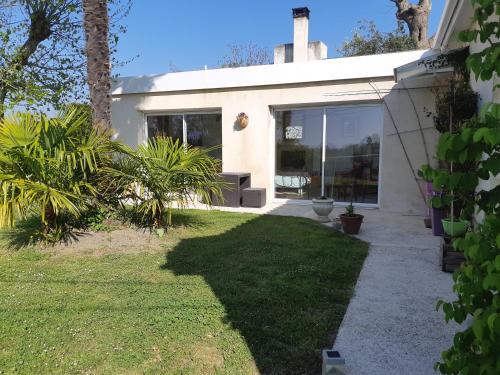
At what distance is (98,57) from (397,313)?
6024 mm

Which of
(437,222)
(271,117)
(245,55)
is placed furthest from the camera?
(245,55)

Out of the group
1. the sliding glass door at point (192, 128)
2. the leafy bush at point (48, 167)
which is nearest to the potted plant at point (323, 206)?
the leafy bush at point (48, 167)

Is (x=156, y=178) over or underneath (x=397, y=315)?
over

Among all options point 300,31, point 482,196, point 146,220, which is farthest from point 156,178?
point 300,31

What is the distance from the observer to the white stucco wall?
7.98 m

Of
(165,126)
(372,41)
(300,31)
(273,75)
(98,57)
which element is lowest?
(165,126)

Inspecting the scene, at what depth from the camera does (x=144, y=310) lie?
3283mm

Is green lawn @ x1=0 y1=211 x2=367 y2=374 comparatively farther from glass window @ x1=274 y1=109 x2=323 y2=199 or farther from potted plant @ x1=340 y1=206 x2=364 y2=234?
glass window @ x1=274 y1=109 x2=323 y2=199

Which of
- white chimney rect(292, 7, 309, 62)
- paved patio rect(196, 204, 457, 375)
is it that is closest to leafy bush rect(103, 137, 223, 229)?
paved patio rect(196, 204, 457, 375)

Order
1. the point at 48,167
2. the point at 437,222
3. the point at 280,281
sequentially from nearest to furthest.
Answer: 1. the point at 280,281
2. the point at 48,167
3. the point at 437,222

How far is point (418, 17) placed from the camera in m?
16.9

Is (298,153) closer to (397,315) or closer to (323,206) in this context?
(323,206)

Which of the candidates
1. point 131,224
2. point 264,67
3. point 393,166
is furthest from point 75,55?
point 393,166

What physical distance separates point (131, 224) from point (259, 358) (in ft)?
14.1
